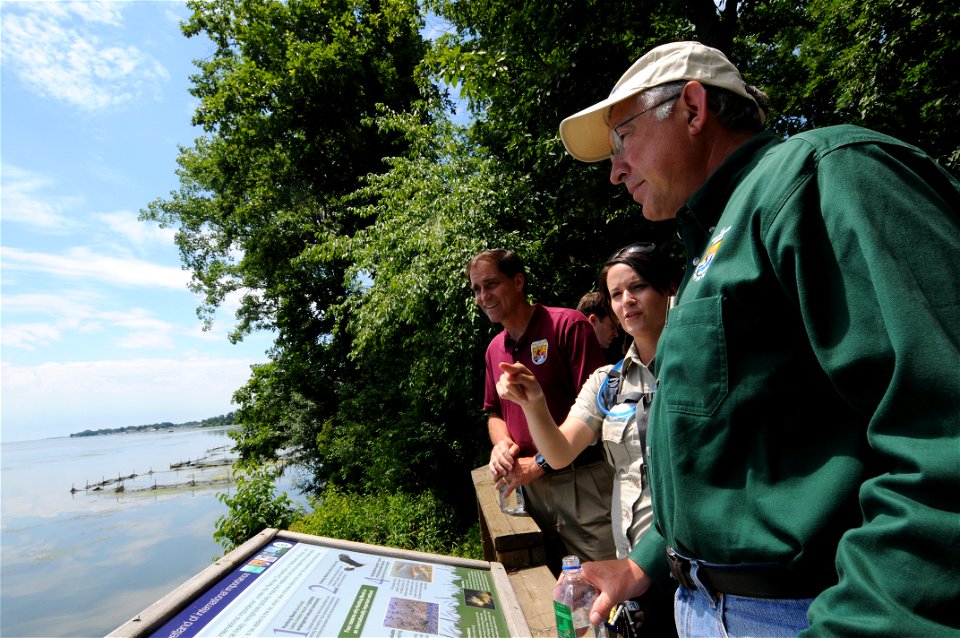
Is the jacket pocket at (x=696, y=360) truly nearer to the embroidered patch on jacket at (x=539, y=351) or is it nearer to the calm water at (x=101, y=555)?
the embroidered patch on jacket at (x=539, y=351)

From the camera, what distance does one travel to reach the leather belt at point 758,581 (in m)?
0.87

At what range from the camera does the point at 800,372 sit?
832 millimetres

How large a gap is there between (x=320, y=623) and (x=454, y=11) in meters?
8.56

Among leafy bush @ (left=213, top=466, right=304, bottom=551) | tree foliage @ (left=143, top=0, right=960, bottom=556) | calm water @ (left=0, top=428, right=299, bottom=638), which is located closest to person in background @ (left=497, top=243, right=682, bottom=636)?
tree foliage @ (left=143, top=0, right=960, bottom=556)

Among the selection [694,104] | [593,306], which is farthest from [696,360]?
[593,306]

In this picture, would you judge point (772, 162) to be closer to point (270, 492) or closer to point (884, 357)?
point (884, 357)

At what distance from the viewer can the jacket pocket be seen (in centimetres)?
91

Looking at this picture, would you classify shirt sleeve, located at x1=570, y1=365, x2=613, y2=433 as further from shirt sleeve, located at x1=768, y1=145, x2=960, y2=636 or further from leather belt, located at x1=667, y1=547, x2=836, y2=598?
shirt sleeve, located at x1=768, y1=145, x2=960, y2=636

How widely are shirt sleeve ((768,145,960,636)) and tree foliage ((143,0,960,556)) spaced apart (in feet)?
18.2

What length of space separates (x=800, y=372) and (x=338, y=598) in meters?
1.53

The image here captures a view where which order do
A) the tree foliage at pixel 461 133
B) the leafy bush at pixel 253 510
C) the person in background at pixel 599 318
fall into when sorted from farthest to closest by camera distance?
the leafy bush at pixel 253 510 → the tree foliage at pixel 461 133 → the person in background at pixel 599 318

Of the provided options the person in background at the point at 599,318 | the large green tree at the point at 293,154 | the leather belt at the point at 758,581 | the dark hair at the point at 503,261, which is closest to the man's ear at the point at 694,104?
the leather belt at the point at 758,581

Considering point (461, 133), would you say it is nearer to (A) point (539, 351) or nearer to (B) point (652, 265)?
(A) point (539, 351)

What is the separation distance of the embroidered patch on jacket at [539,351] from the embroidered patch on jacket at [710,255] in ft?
6.14
